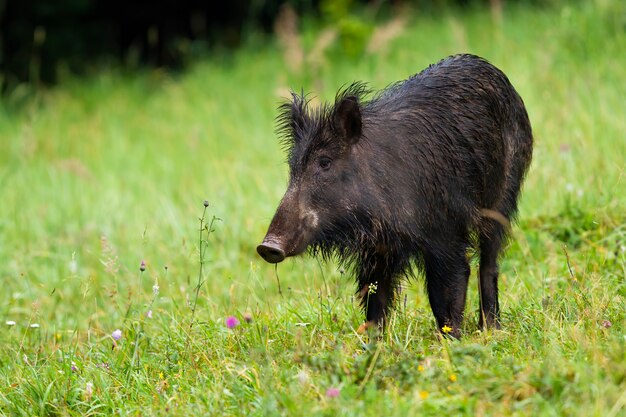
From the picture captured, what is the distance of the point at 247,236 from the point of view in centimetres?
638

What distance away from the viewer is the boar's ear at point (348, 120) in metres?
3.81

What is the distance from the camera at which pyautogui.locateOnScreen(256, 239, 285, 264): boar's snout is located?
3.52 m

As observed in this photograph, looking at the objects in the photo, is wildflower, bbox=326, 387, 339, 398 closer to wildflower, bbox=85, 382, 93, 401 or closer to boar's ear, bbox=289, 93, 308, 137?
wildflower, bbox=85, 382, 93, 401

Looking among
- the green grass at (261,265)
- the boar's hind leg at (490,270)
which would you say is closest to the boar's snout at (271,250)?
the green grass at (261,265)

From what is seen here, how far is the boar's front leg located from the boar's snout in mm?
603

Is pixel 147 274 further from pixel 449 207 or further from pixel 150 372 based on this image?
pixel 449 207

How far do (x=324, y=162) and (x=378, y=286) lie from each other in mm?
627

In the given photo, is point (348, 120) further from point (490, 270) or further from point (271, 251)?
point (490, 270)

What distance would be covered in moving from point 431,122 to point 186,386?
1.57 m

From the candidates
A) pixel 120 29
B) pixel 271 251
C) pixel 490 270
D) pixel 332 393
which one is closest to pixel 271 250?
pixel 271 251

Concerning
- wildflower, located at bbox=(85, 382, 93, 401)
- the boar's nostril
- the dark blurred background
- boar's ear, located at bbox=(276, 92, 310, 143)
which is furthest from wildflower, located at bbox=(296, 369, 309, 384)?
the dark blurred background

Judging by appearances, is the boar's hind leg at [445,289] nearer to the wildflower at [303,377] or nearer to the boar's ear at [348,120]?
the boar's ear at [348,120]

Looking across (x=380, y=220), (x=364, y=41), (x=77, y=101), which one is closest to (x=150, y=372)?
(x=380, y=220)

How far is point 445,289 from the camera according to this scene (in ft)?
13.0
